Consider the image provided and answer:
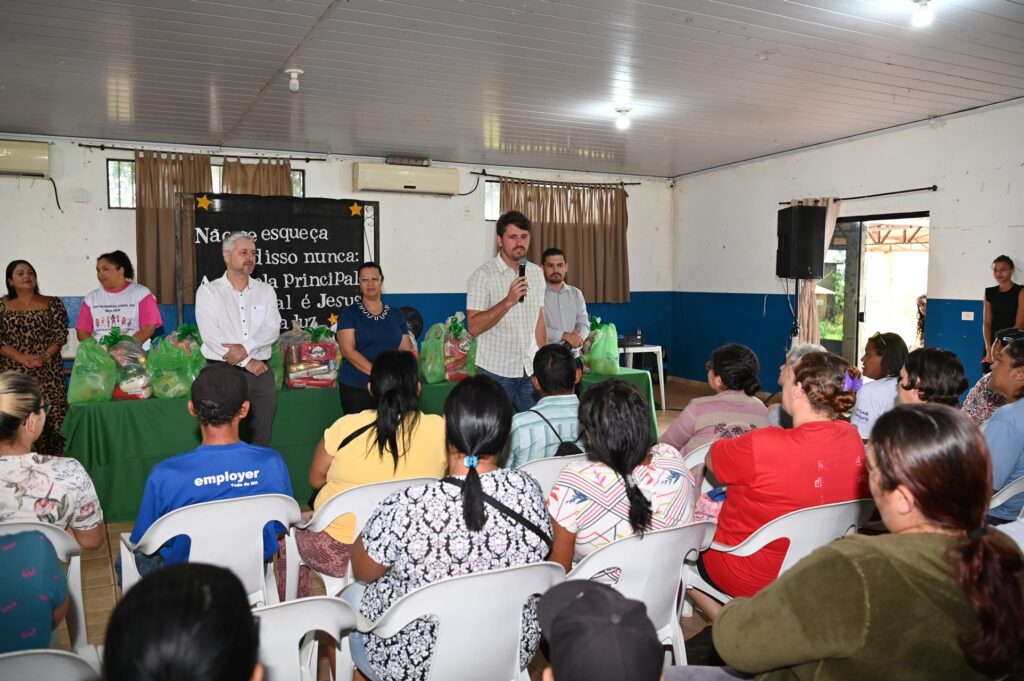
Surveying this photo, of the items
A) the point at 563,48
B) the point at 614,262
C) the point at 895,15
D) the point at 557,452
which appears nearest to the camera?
the point at 557,452

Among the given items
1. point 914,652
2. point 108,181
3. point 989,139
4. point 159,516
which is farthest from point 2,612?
point 989,139

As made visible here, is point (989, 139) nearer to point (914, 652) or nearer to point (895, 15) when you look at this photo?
point (895, 15)

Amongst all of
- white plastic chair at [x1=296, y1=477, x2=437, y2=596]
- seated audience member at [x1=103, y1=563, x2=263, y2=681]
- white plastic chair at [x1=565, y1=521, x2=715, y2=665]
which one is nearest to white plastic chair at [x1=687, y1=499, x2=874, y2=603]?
white plastic chair at [x1=565, y1=521, x2=715, y2=665]

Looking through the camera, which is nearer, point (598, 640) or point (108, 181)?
point (598, 640)

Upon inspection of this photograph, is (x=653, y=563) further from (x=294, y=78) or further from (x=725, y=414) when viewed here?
(x=294, y=78)

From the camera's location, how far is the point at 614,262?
9.76 metres

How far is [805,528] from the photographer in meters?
2.12

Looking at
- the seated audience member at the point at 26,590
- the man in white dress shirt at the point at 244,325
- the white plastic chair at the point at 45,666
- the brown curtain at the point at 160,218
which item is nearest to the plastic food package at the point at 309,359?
the man in white dress shirt at the point at 244,325

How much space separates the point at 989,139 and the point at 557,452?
5.48 m

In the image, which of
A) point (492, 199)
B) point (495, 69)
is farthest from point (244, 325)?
point (492, 199)

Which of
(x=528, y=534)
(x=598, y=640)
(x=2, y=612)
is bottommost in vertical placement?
(x=2, y=612)

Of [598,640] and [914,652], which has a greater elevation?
[598,640]

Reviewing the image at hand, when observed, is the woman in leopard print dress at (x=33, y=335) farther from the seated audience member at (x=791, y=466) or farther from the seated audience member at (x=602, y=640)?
the seated audience member at (x=602, y=640)

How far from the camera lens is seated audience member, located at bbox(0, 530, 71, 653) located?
1.61m
